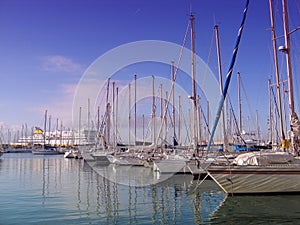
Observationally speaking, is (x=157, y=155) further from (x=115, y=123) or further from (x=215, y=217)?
(x=215, y=217)

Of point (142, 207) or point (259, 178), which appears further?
point (259, 178)

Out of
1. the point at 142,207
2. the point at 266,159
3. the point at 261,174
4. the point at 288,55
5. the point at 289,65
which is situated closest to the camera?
the point at 142,207

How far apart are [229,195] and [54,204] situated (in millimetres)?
11992

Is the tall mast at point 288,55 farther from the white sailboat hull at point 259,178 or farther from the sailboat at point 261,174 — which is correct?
the white sailboat hull at point 259,178

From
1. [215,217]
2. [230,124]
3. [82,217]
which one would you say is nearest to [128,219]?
[82,217]

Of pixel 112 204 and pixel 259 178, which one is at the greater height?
pixel 259 178

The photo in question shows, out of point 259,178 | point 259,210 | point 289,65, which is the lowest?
point 259,210

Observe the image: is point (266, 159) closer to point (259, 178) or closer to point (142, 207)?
point (259, 178)

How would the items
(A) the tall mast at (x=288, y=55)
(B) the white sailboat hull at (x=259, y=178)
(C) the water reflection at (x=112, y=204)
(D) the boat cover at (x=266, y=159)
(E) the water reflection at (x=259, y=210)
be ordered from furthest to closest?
1. (A) the tall mast at (x=288, y=55)
2. (D) the boat cover at (x=266, y=159)
3. (B) the white sailboat hull at (x=259, y=178)
4. (C) the water reflection at (x=112, y=204)
5. (E) the water reflection at (x=259, y=210)

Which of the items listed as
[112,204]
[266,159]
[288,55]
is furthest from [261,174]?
[112,204]

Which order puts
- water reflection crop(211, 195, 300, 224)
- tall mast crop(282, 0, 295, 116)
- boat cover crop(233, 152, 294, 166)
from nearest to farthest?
water reflection crop(211, 195, 300, 224)
boat cover crop(233, 152, 294, 166)
tall mast crop(282, 0, 295, 116)

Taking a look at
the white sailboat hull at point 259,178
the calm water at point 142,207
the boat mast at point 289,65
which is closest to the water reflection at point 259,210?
the calm water at point 142,207

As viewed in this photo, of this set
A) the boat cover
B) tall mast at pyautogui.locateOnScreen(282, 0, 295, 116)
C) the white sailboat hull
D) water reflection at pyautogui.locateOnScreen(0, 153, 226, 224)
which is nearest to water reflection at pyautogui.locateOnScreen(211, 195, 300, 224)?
the white sailboat hull

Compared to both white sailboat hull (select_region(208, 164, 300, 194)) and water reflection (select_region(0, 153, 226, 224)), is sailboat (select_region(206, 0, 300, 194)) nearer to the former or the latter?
white sailboat hull (select_region(208, 164, 300, 194))
